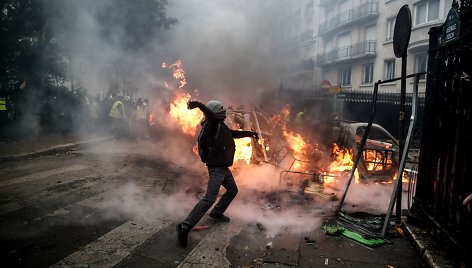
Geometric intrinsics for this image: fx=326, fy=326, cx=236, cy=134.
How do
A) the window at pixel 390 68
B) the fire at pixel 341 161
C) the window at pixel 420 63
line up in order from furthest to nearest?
the window at pixel 390 68
the window at pixel 420 63
the fire at pixel 341 161

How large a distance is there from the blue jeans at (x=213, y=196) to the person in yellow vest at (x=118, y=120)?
29.4 feet

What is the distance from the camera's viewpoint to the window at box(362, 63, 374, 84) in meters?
24.0

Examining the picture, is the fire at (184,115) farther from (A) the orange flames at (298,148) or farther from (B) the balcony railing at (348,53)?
(B) the balcony railing at (348,53)

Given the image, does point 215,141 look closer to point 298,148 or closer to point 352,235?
point 352,235

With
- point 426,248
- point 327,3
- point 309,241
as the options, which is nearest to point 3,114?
point 309,241

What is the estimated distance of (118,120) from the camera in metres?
12.8

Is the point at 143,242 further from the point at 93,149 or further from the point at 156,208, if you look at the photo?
the point at 93,149

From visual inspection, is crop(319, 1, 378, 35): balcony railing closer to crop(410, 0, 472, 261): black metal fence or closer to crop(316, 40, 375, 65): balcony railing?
crop(316, 40, 375, 65): balcony railing

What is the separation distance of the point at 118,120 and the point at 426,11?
1849 centimetres

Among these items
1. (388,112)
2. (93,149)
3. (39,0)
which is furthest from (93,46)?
(388,112)

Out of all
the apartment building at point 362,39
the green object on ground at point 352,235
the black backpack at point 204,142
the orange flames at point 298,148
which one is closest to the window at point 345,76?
the apartment building at point 362,39

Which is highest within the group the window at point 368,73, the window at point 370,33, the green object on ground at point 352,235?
the window at point 370,33

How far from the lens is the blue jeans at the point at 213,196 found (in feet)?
12.6

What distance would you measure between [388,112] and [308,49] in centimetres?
1342
